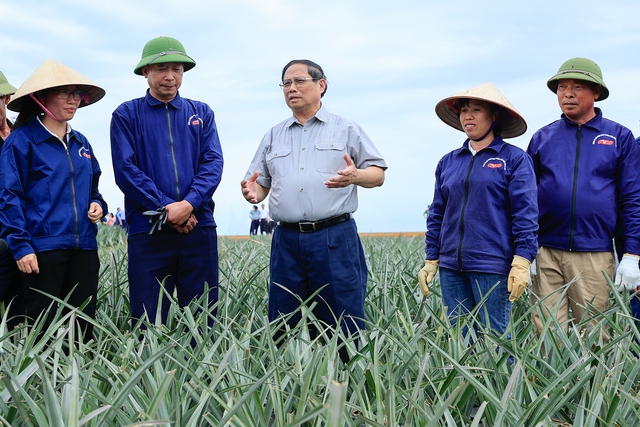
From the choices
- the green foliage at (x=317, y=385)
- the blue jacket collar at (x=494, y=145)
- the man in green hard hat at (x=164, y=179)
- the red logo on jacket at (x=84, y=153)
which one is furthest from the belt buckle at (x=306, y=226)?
the red logo on jacket at (x=84, y=153)

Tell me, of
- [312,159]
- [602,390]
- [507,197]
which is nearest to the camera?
[602,390]

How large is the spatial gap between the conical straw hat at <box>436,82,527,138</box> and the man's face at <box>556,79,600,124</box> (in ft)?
1.54

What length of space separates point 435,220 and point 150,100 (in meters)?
1.66

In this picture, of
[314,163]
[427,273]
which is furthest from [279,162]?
[427,273]

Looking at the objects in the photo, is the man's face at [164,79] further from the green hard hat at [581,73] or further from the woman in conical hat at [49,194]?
the green hard hat at [581,73]

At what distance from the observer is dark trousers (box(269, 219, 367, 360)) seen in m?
3.56

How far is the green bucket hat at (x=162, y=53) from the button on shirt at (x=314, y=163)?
25.6 inches

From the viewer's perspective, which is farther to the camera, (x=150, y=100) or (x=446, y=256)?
(x=150, y=100)

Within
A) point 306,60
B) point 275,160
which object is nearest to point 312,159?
point 275,160

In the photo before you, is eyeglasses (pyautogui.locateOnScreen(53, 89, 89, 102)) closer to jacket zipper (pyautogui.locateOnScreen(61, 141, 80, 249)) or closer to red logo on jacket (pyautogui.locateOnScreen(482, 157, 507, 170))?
jacket zipper (pyautogui.locateOnScreen(61, 141, 80, 249))

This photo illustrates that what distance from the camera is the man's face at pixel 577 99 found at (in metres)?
3.89

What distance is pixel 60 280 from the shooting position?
11.5 feet

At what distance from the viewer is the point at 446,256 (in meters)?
3.53

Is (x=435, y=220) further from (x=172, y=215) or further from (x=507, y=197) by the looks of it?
(x=172, y=215)
